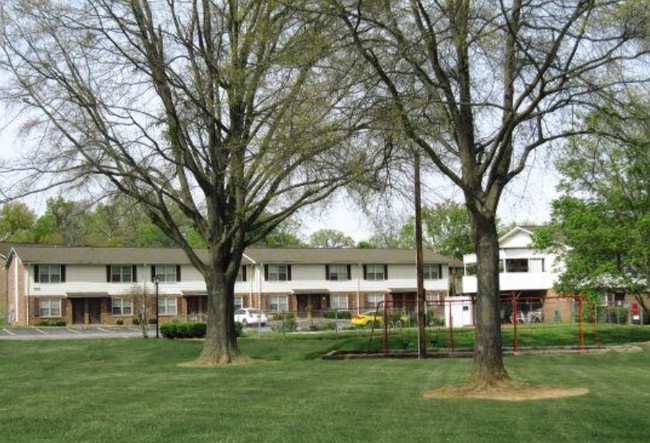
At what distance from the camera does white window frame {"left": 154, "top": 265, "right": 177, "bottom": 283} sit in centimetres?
6950

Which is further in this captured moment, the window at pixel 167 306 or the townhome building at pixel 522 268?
the townhome building at pixel 522 268

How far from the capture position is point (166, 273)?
229ft

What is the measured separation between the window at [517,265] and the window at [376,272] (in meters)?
10.8

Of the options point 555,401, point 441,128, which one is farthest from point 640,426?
point 441,128

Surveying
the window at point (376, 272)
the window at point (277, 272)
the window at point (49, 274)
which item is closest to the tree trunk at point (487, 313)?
the window at point (49, 274)

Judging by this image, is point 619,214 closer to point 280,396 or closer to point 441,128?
point 441,128

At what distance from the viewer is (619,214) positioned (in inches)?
1567

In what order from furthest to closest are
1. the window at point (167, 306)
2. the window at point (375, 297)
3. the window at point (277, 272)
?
the window at point (375, 297)
the window at point (277, 272)
the window at point (167, 306)

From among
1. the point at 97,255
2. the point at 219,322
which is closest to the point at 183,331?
the point at 219,322

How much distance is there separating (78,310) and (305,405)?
56.3m

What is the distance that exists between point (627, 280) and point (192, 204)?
22.2 m

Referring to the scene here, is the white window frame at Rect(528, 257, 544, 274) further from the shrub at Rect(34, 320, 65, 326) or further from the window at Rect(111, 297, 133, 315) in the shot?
the shrub at Rect(34, 320, 65, 326)

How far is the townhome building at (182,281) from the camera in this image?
65.6 metres

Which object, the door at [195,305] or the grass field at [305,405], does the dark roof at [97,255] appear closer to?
the door at [195,305]
